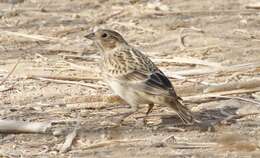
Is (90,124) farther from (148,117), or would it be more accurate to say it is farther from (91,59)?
(91,59)

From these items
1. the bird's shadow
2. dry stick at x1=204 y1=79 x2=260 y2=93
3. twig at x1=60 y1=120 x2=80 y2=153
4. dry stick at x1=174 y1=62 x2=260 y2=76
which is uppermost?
dry stick at x1=174 y1=62 x2=260 y2=76

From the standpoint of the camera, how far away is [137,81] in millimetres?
7402

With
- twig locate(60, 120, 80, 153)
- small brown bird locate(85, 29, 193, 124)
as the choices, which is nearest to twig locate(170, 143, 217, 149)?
small brown bird locate(85, 29, 193, 124)

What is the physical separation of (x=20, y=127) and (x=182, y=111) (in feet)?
3.96

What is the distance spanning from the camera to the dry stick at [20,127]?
6.96 meters

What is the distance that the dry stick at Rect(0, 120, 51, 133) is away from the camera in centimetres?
696

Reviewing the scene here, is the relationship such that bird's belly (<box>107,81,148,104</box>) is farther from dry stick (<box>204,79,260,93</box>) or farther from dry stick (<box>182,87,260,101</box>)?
dry stick (<box>204,79,260,93</box>)

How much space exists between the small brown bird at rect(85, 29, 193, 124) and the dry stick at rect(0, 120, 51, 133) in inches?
29.7

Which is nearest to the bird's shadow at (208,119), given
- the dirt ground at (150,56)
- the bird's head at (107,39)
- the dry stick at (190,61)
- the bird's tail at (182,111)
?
the dirt ground at (150,56)

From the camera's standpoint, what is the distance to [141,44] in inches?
396

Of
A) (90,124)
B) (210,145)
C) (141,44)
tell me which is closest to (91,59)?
(141,44)

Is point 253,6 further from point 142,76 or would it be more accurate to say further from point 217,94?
point 142,76

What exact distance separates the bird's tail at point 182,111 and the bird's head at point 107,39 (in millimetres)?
Result: 1130

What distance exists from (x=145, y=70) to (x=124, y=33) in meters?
3.07
